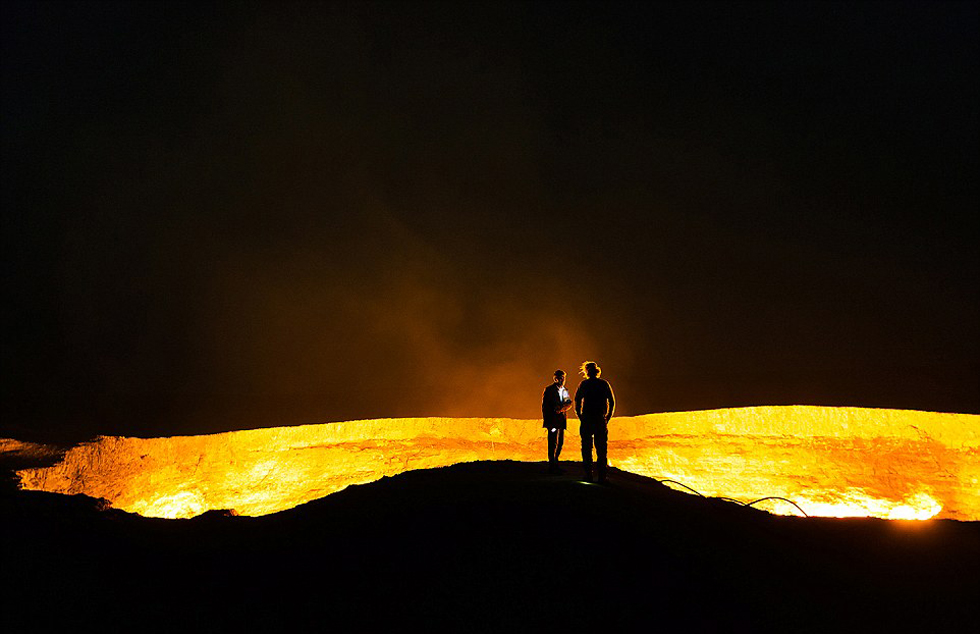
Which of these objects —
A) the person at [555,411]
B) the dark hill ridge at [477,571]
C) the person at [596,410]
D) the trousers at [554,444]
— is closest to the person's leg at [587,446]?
the person at [596,410]

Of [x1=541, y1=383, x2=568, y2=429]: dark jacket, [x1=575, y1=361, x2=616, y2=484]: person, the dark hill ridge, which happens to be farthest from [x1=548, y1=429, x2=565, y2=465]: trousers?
the dark hill ridge

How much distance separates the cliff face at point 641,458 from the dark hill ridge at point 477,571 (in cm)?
638

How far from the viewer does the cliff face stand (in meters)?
10.1

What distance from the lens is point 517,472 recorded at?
7.56 metres

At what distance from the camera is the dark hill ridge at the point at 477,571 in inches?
116

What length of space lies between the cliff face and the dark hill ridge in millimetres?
6376

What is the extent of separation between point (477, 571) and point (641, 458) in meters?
9.68

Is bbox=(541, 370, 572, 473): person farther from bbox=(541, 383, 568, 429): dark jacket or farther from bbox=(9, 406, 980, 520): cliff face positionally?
bbox=(9, 406, 980, 520): cliff face

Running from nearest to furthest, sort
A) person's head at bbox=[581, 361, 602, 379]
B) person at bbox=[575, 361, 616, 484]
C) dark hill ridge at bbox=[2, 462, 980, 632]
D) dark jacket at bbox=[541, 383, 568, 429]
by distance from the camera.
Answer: dark hill ridge at bbox=[2, 462, 980, 632]
person at bbox=[575, 361, 616, 484]
person's head at bbox=[581, 361, 602, 379]
dark jacket at bbox=[541, 383, 568, 429]

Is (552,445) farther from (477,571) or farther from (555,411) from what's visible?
(477,571)

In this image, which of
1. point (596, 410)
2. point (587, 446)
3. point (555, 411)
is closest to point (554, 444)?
point (555, 411)

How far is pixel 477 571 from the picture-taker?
131 inches

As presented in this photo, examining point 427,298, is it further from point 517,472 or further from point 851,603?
point 851,603

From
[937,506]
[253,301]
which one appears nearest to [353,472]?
[253,301]
